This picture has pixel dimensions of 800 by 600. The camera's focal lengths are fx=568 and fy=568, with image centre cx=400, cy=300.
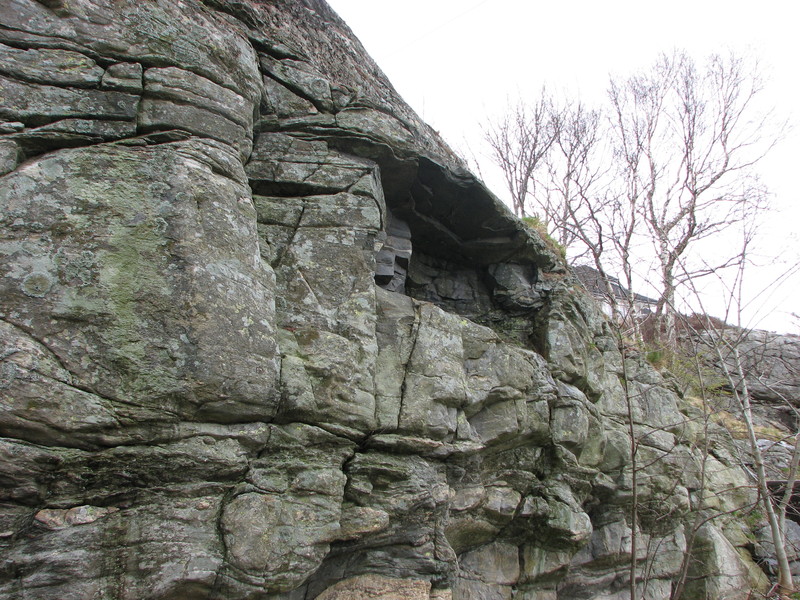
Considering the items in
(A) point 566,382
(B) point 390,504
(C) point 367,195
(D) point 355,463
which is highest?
(C) point 367,195

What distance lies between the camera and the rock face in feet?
13.4

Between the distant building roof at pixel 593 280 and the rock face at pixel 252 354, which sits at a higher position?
the distant building roof at pixel 593 280

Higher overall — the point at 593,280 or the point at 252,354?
the point at 593,280

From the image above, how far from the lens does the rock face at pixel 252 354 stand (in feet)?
13.4

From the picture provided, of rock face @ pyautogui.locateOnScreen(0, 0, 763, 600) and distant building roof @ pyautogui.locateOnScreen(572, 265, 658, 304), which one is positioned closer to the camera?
rock face @ pyautogui.locateOnScreen(0, 0, 763, 600)

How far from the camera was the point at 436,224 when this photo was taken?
8.60 meters

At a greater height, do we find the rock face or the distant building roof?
the distant building roof

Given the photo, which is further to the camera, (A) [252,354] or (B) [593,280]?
(B) [593,280]

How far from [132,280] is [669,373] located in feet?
34.7

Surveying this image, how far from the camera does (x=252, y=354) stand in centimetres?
475

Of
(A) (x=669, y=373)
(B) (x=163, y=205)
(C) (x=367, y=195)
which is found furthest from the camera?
(A) (x=669, y=373)

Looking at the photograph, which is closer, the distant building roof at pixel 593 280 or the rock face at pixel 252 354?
the rock face at pixel 252 354

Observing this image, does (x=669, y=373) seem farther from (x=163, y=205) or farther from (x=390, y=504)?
(x=163, y=205)

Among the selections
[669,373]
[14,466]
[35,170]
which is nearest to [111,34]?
[35,170]
